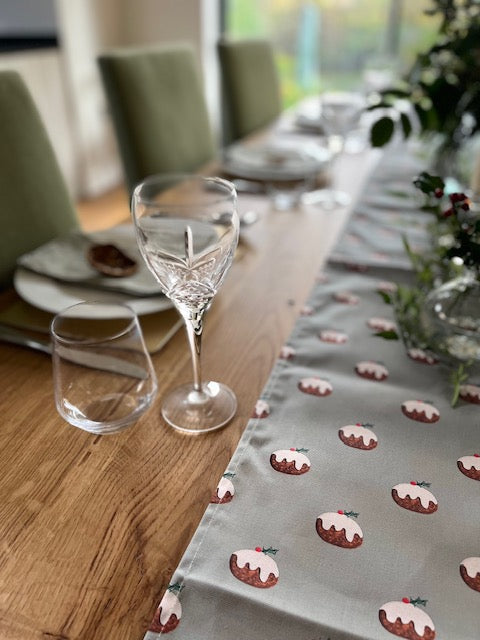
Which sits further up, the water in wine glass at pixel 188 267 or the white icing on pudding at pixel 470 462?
the water in wine glass at pixel 188 267

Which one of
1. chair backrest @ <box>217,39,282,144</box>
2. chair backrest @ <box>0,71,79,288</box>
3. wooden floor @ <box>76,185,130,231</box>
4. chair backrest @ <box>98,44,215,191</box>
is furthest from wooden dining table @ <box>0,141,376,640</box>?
wooden floor @ <box>76,185,130,231</box>

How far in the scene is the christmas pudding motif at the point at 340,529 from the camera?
425mm

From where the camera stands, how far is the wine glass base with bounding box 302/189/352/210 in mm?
1154

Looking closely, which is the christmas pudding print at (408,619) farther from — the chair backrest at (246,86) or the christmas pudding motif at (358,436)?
the chair backrest at (246,86)

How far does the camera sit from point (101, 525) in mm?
446

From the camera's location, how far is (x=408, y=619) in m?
0.37

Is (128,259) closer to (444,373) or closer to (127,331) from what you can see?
(127,331)

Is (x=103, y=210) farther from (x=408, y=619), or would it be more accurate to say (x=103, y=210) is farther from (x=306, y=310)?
(x=408, y=619)

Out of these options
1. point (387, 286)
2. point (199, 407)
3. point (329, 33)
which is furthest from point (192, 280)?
point (329, 33)

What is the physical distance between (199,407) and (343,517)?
190 mm

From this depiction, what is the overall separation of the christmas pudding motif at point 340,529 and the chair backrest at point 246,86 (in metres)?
1.72

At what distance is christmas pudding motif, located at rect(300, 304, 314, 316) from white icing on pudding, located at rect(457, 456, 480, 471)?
297mm

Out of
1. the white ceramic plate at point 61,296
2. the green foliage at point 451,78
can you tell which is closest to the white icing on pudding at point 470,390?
the white ceramic plate at point 61,296

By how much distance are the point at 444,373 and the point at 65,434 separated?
0.41 metres
